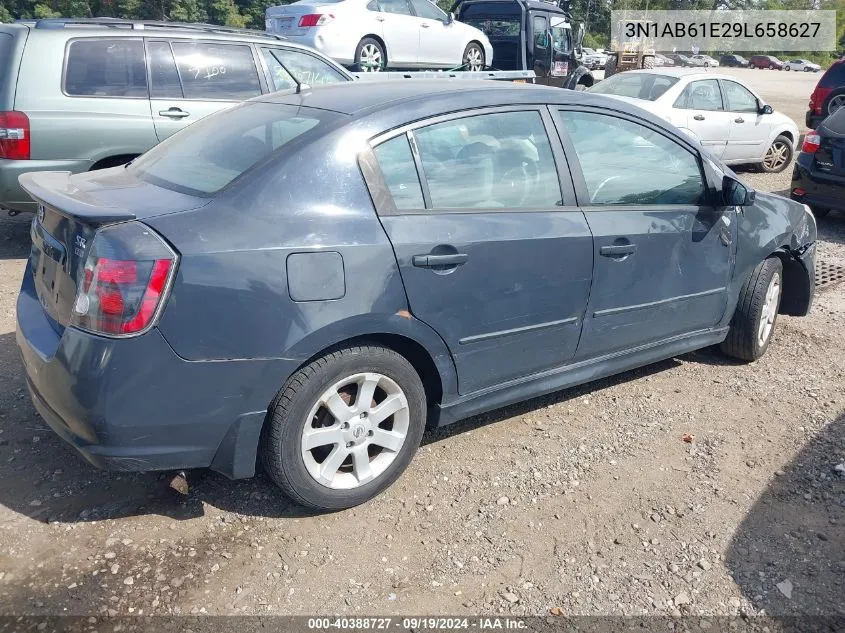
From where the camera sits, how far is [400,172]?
10.2ft

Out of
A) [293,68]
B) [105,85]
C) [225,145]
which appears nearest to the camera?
[225,145]

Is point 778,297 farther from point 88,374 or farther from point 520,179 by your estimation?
point 88,374

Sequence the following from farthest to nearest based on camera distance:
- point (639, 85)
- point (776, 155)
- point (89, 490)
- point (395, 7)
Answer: point (776, 155), point (395, 7), point (639, 85), point (89, 490)

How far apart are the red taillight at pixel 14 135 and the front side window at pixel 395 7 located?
700cm

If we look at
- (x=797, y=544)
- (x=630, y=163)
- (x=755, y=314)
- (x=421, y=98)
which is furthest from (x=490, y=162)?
(x=755, y=314)

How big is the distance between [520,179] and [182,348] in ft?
5.61

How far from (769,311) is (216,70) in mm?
4945

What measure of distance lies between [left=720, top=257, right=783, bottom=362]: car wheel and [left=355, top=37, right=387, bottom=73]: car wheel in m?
7.66

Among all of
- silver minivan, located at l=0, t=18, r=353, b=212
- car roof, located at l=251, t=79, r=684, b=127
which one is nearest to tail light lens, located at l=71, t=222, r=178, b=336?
car roof, located at l=251, t=79, r=684, b=127

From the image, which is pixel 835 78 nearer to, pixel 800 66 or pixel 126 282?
pixel 126 282

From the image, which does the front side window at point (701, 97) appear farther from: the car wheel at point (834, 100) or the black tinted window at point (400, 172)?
the black tinted window at point (400, 172)

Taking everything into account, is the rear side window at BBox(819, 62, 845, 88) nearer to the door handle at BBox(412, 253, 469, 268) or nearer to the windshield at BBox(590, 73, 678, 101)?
the windshield at BBox(590, 73, 678, 101)

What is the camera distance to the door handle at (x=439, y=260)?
3.02 m

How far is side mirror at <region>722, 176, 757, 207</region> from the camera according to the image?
4.09 metres
